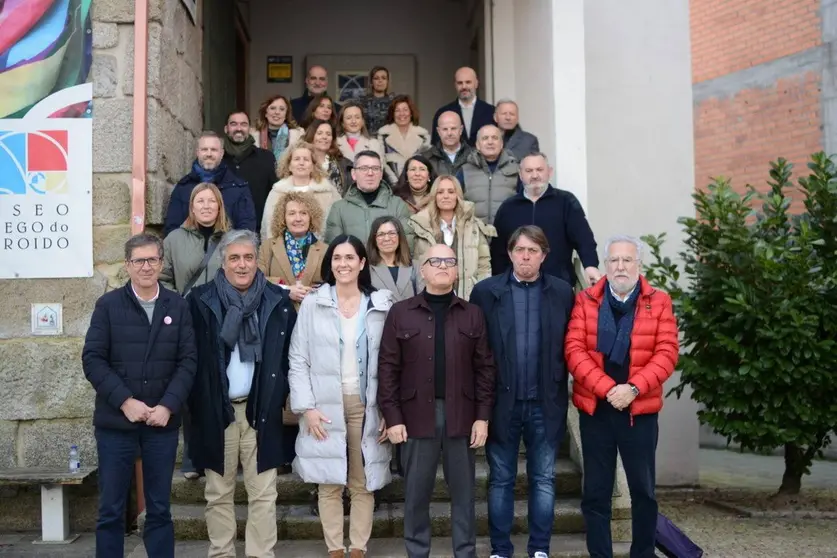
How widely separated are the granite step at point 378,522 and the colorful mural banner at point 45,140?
1.70 meters

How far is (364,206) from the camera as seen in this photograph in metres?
5.85

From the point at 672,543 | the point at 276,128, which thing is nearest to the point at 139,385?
the point at 672,543

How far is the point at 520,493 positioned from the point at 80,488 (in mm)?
2758

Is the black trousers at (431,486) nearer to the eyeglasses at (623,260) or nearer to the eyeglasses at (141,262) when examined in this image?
the eyeglasses at (623,260)

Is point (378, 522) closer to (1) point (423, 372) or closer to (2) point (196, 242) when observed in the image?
(1) point (423, 372)

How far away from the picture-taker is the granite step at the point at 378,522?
17.5ft

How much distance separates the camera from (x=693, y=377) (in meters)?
7.14

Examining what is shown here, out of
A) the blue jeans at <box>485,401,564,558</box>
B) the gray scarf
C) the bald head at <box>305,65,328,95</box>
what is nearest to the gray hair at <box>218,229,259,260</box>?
the gray scarf

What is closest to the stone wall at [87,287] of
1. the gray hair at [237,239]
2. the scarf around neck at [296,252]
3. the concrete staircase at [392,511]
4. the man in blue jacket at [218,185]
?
the man in blue jacket at [218,185]

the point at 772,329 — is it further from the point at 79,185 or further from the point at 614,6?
the point at 79,185

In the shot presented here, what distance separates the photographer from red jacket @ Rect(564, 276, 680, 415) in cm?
470

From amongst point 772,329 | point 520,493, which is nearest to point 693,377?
point 772,329

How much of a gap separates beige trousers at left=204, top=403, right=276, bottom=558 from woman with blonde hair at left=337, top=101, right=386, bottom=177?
9.44 ft

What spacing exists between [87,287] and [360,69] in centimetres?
558
